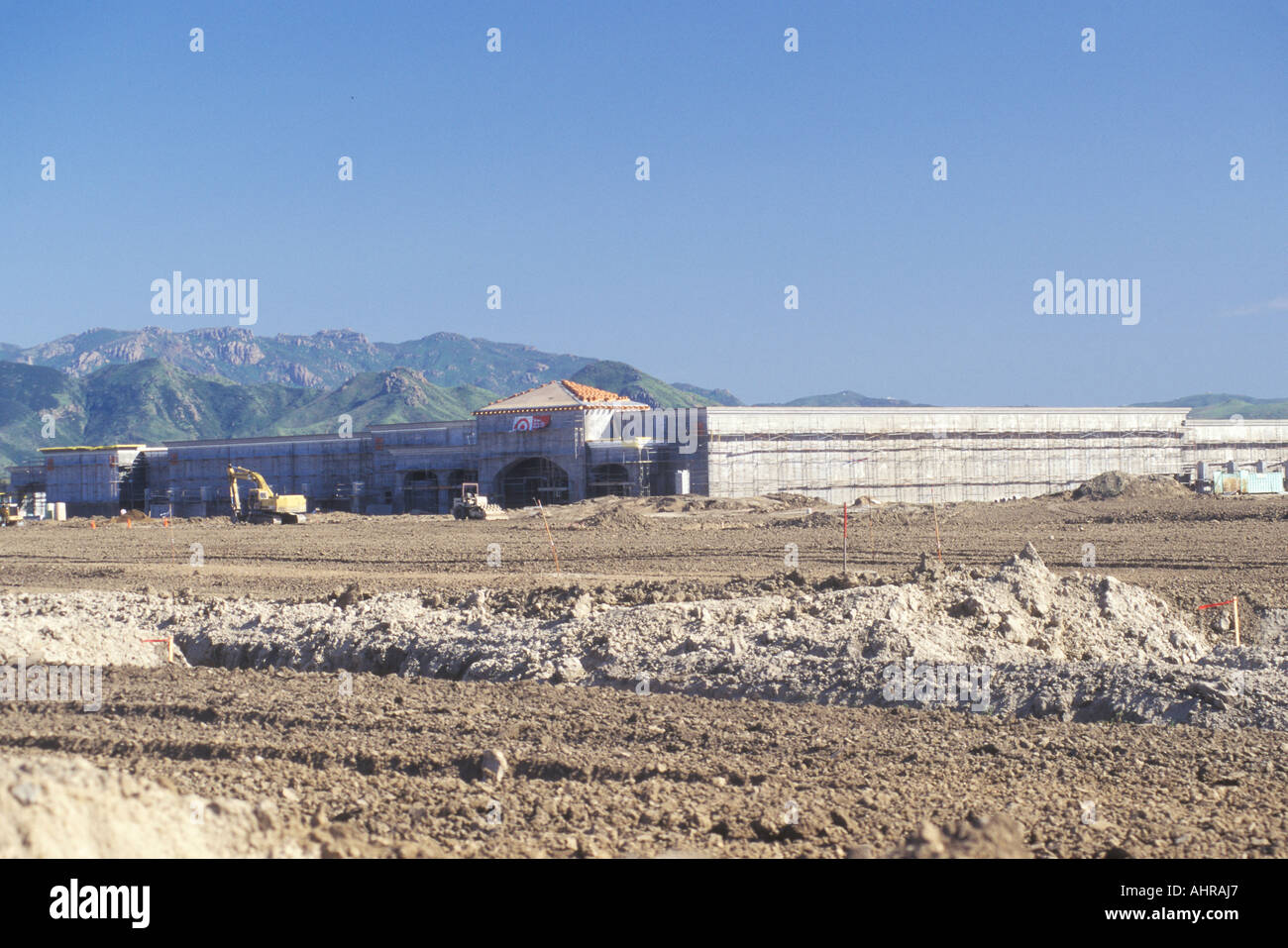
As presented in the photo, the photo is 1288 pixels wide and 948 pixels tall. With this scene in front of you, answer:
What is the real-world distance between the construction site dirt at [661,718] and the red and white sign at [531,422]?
3047cm

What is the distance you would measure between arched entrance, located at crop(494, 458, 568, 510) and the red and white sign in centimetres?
168

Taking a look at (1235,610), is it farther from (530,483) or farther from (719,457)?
(530,483)

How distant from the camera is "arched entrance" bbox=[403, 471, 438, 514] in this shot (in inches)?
2279

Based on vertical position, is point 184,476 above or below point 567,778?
above

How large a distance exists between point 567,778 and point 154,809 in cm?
373

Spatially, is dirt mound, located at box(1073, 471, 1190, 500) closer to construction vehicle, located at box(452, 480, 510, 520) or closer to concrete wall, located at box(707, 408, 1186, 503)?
concrete wall, located at box(707, 408, 1186, 503)

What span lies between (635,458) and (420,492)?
43.7 ft

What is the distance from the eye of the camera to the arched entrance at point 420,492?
190ft

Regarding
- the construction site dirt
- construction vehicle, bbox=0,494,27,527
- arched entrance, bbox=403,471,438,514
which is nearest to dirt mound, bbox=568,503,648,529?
the construction site dirt
